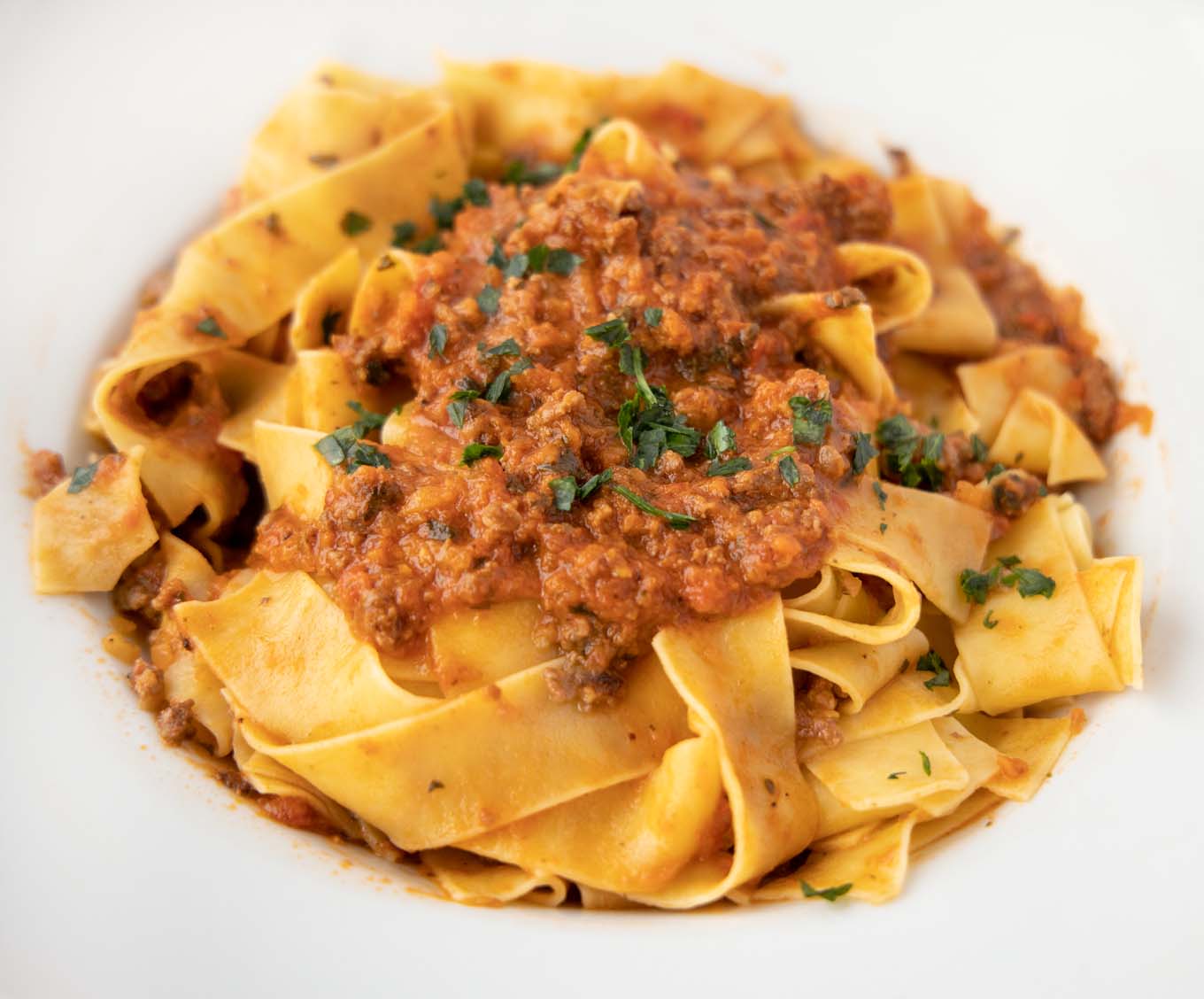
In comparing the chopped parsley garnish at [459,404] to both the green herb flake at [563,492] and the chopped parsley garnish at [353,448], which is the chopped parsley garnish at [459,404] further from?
the green herb flake at [563,492]

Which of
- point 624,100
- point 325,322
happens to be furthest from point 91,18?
point 624,100

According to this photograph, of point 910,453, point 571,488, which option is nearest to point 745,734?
point 571,488

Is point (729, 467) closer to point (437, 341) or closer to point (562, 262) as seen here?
point (562, 262)

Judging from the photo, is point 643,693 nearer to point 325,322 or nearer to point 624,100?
point 325,322

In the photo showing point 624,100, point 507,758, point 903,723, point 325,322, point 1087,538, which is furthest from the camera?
point 624,100

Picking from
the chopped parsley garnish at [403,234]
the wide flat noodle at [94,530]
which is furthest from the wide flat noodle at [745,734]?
the chopped parsley garnish at [403,234]
